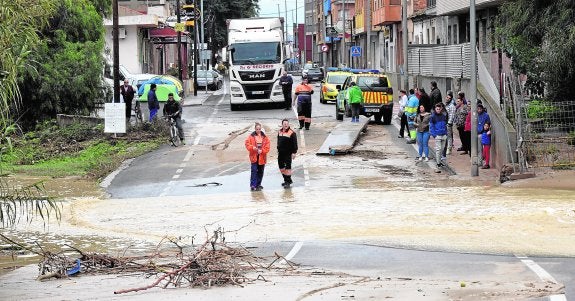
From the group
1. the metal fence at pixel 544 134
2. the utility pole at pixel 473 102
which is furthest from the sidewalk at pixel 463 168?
the metal fence at pixel 544 134

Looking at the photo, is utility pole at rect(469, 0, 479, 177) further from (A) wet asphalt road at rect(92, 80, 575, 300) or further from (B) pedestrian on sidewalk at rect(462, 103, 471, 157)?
(A) wet asphalt road at rect(92, 80, 575, 300)

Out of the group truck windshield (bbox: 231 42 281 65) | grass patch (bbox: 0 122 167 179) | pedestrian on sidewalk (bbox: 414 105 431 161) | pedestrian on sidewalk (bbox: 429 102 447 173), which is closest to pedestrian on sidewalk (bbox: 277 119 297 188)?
pedestrian on sidewalk (bbox: 429 102 447 173)

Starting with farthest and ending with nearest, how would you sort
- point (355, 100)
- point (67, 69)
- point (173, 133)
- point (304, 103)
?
point (67, 69) < point (355, 100) < point (304, 103) < point (173, 133)

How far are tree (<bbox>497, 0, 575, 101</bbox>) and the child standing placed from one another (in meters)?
2.53

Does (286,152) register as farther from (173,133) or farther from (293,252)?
(293,252)

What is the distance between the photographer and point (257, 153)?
960 inches

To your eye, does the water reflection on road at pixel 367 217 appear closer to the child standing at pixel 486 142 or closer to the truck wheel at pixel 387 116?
the child standing at pixel 486 142

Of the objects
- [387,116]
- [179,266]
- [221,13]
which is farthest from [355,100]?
[221,13]

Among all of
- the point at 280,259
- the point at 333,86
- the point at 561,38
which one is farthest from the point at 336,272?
the point at 333,86

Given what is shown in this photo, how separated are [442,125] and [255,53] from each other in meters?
21.5

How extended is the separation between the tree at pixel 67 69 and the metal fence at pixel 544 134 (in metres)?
19.3

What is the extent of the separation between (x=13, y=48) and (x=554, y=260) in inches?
290

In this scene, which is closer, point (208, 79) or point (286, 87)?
point (286, 87)

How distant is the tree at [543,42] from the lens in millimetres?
27516
